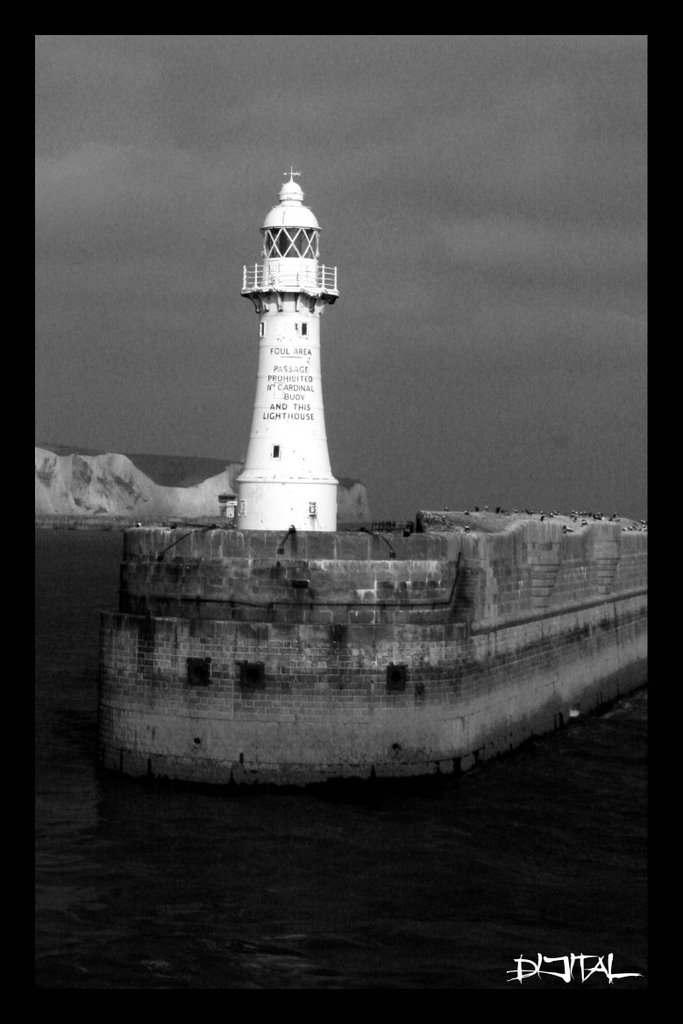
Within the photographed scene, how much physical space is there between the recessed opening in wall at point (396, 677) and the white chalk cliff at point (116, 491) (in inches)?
5684

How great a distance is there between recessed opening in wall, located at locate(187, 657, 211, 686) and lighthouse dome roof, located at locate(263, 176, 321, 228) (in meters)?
9.77

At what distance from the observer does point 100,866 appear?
59.8 ft

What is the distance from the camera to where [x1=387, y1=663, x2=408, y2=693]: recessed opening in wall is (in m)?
21.2

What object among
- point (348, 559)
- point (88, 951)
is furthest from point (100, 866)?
point (348, 559)

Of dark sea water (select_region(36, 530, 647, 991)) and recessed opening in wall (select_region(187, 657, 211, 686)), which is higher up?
recessed opening in wall (select_region(187, 657, 211, 686))

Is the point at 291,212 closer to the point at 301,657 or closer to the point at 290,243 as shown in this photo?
the point at 290,243

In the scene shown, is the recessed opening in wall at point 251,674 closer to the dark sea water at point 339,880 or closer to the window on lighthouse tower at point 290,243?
the dark sea water at point 339,880

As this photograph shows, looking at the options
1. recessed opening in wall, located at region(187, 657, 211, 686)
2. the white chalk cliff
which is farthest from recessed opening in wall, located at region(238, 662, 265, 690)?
the white chalk cliff

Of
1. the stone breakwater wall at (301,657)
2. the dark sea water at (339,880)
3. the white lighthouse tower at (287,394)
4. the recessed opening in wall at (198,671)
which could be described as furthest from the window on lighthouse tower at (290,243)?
the dark sea water at (339,880)

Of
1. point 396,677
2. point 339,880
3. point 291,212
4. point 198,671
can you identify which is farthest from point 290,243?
point 339,880

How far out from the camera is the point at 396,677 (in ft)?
69.9

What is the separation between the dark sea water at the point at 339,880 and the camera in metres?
14.8

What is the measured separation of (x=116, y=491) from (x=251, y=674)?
152 m

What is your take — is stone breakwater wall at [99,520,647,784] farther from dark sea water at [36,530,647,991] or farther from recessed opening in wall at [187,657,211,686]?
dark sea water at [36,530,647,991]
